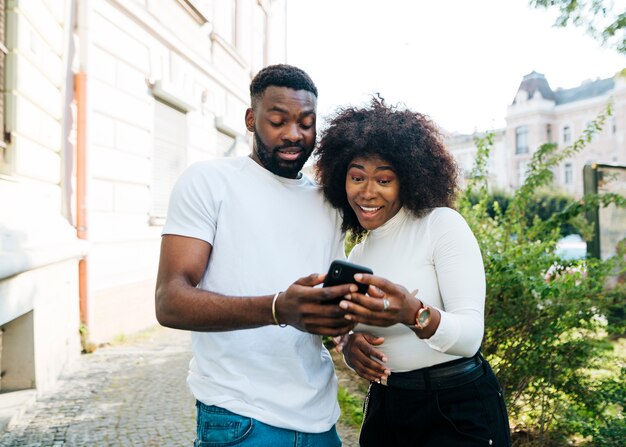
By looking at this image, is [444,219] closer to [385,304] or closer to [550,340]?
[385,304]

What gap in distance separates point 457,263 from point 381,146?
552mm

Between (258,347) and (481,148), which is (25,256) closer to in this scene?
(258,347)

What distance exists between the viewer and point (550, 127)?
1860 inches

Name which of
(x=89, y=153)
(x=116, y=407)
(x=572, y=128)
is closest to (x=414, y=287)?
(x=116, y=407)

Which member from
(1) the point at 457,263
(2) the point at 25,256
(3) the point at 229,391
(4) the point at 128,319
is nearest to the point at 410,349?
(1) the point at 457,263

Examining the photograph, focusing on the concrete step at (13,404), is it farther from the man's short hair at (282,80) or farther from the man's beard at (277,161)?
the man's short hair at (282,80)

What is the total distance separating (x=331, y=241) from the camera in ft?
7.11

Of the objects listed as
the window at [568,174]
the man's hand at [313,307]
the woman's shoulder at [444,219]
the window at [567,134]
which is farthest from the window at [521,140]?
the man's hand at [313,307]

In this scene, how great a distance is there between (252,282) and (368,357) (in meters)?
0.51

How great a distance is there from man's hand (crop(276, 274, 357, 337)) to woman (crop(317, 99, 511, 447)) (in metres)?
0.12

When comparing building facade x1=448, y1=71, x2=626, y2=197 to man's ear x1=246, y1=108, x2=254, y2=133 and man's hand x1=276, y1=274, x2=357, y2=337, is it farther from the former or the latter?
man's hand x1=276, y1=274, x2=357, y2=337

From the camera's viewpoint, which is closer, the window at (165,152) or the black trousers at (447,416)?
the black trousers at (447,416)

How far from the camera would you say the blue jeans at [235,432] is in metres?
1.80

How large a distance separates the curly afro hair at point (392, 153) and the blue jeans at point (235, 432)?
0.87 meters
